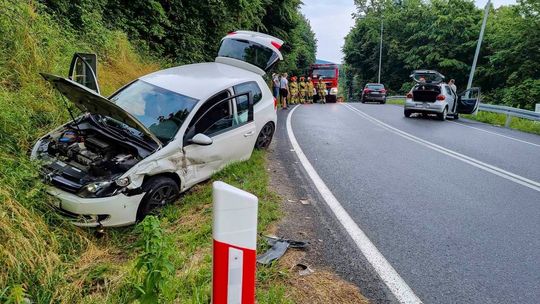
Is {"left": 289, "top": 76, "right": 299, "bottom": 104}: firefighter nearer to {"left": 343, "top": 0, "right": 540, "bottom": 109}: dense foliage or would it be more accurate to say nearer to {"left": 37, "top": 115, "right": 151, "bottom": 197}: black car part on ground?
{"left": 343, "top": 0, "right": 540, "bottom": 109}: dense foliage

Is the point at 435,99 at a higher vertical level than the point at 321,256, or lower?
higher

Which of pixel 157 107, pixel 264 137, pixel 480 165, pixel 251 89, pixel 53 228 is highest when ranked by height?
pixel 251 89

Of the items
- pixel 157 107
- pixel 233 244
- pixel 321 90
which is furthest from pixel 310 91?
pixel 233 244

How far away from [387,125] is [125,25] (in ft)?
29.8

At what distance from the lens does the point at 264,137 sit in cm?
781

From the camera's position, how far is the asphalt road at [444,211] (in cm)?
342

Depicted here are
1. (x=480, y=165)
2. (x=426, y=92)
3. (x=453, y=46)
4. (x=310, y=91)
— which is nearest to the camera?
(x=480, y=165)

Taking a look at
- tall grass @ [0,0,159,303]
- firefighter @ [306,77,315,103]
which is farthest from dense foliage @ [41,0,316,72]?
firefighter @ [306,77,315,103]

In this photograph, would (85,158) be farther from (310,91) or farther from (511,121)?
(310,91)

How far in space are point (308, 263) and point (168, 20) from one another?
12.1 m

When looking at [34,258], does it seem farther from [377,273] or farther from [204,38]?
[204,38]

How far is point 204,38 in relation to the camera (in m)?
15.8

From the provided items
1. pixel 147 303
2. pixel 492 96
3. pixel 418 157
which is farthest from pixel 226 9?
pixel 492 96

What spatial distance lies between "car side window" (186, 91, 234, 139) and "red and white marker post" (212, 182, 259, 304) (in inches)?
147
